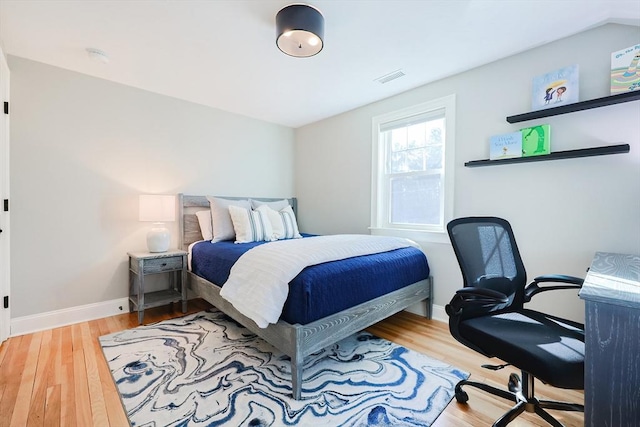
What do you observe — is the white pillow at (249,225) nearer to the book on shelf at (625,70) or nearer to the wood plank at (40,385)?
the wood plank at (40,385)

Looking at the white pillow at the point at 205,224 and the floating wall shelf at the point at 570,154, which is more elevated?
the floating wall shelf at the point at 570,154

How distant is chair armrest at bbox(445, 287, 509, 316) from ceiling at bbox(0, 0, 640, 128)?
1747 millimetres

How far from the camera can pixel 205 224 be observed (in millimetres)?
3221

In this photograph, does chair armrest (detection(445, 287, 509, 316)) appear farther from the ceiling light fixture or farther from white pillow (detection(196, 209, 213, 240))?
the ceiling light fixture

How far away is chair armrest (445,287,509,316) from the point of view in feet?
4.39

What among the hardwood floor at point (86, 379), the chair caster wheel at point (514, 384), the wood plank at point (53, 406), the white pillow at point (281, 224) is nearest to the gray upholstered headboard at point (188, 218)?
the white pillow at point (281, 224)

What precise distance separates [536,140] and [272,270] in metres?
2.24

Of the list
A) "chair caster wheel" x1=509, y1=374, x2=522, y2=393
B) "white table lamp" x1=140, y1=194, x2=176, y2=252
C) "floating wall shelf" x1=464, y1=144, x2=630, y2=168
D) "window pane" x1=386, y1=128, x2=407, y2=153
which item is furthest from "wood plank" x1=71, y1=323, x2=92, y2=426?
"window pane" x1=386, y1=128, x2=407, y2=153

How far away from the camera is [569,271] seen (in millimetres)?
2049

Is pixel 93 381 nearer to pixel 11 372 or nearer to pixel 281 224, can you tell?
pixel 11 372

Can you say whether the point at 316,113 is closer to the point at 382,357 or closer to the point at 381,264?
the point at 381,264

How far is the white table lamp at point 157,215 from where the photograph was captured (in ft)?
8.88

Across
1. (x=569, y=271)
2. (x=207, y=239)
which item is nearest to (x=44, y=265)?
(x=207, y=239)

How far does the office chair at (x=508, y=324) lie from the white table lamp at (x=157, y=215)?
2.63 meters
